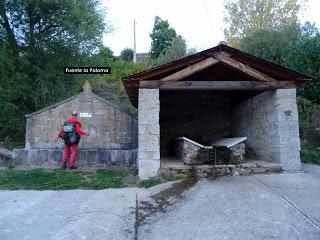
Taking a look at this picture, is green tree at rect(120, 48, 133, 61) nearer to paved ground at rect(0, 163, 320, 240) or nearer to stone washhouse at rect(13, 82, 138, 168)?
stone washhouse at rect(13, 82, 138, 168)

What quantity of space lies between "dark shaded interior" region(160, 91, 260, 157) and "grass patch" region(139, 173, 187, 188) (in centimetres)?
449

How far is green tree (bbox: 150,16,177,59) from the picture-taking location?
28.8m

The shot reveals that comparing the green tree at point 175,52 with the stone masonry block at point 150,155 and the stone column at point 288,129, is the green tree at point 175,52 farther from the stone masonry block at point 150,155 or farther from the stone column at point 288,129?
the stone masonry block at point 150,155

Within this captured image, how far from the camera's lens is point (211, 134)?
38.0 feet

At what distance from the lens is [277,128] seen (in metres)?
7.54

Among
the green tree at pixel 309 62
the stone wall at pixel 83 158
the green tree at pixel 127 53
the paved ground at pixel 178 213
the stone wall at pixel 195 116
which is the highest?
the green tree at pixel 127 53

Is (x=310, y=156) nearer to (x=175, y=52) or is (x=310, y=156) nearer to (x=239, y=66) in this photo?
(x=239, y=66)

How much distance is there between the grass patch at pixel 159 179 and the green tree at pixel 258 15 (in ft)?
61.2

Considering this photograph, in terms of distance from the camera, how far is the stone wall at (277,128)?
7445 mm

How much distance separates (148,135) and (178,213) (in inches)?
106

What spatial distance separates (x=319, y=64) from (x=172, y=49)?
13716 millimetres

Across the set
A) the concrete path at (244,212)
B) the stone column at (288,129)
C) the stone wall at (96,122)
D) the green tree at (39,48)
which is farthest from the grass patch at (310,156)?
the green tree at (39,48)

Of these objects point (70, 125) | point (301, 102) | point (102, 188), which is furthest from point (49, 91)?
point (301, 102)

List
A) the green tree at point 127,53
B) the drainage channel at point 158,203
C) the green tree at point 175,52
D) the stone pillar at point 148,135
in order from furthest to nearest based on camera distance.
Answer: the green tree at point 127,53, the green tree at point 175,52, the stone pillar at point 148,135, the drainage channel at point 158,203
